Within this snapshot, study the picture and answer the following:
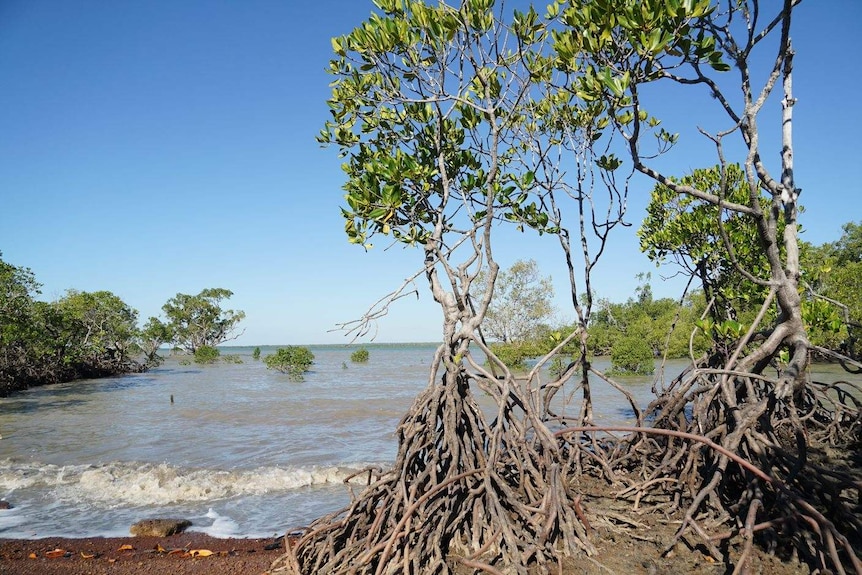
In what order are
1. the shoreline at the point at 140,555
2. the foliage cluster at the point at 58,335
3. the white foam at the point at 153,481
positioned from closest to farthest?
the shoreline at the point at 140,555, the white foam at the point at 153,481, the foliage cluster at the point at 58,335

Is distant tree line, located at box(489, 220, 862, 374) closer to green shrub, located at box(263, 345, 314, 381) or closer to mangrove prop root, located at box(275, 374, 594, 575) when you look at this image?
mangrove prop root, located at box(275, 374, 594, 575)

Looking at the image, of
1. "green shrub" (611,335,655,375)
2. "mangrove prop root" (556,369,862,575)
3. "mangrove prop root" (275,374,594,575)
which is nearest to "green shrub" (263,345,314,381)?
"green shrub" (611,335,655,375)

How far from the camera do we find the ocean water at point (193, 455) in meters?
6.49

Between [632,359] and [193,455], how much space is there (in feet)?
54.8

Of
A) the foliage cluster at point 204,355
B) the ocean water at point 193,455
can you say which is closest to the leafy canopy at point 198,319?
the foliage cluster at point 204,355

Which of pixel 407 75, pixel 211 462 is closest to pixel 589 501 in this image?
pixel 407 75

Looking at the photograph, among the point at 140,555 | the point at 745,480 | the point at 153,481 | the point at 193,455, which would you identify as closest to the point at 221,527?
the point at 140,555

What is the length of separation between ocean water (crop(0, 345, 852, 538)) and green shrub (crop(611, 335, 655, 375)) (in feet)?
5.17

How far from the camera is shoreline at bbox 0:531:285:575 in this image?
448 cm

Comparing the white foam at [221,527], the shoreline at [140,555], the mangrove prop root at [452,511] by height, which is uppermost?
the mangrove prop root at [452,511]

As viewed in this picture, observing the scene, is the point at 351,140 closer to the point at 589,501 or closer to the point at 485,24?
the point at 485,24

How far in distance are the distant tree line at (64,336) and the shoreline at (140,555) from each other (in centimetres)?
1483

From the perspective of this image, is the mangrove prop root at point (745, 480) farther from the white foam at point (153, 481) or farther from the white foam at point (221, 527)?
the white foam at point (153, 481)

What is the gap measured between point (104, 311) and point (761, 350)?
29.3m
